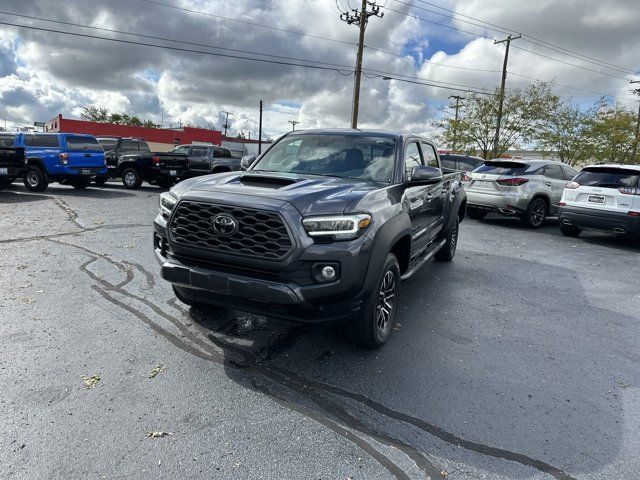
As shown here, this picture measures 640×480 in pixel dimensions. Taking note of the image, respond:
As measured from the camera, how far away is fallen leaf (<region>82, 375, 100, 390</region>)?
2939 mm

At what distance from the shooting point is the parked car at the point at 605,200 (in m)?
8.40

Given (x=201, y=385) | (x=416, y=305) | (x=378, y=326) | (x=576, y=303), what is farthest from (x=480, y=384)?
(x=576, y=303)

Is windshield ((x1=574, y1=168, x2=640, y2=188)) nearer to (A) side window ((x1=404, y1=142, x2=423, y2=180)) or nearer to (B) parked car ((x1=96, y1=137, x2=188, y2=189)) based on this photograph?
(A) side window ((x1=404, y1=142, x2=423, y2=180))

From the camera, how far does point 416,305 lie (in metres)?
4.82

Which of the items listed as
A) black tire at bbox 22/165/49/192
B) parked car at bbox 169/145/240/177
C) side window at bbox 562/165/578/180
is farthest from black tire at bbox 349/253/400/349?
parked car at bbox 169/145/240/177

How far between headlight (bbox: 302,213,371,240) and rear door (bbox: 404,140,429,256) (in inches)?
47.4

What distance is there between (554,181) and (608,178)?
6.73 feet

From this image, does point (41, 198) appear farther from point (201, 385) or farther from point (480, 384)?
point (480, 384)

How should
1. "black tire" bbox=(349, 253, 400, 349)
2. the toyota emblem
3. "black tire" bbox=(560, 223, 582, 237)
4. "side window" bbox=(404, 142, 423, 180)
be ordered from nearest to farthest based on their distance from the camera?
the toyota emblem → "black tire" bbox=(349, 253, 400, 349) → "side window" bbox=(404, 142, 423, 180) → "black tire" bbox=(560, 223, 582, 237)

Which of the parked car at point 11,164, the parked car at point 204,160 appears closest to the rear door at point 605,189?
the parked car at point 204,160

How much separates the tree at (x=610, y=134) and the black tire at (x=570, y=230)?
22635mm

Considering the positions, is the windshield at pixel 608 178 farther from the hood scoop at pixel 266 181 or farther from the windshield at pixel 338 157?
the hood scoop at pixel 266 181

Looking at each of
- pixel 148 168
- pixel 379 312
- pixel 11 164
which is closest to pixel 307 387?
pixel 379 312

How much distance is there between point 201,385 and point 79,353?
111 cm
